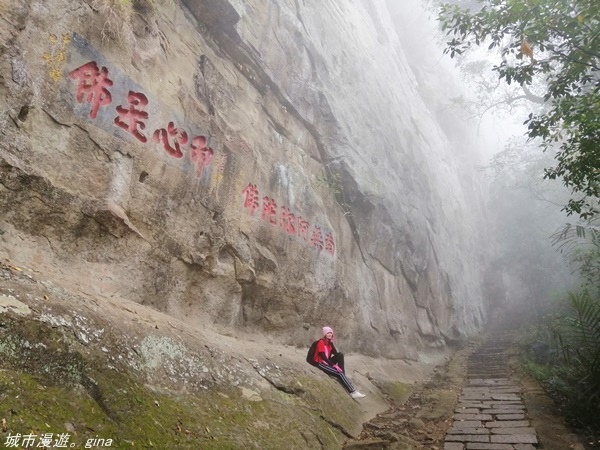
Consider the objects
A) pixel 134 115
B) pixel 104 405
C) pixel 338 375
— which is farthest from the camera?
pixel 338 375

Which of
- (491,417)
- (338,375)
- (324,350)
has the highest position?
(324,350)

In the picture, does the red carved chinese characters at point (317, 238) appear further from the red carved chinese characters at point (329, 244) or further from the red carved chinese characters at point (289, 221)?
the red carved chinese characters at point (329, 244)

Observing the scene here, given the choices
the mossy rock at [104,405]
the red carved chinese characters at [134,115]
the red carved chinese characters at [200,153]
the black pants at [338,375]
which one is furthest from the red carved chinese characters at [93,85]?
the black pants at [338,375]

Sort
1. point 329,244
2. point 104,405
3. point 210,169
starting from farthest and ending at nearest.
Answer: point 329,244
point 210,169
point 104,405

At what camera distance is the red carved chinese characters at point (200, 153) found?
5.74 meters

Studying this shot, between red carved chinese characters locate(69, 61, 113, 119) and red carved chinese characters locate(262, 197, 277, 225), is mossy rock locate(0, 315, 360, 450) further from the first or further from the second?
red carved chinese characters locate(262, 197, 277, 225)

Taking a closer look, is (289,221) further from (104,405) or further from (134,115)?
(104,405)

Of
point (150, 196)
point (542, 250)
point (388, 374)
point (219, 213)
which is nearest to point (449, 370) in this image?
point (388, 374)

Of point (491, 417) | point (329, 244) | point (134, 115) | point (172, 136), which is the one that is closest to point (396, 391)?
point (491, 417)

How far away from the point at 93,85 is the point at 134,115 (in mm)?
556

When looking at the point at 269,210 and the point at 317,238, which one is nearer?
the point at 269,210

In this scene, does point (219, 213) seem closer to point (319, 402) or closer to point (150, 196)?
point (150, 196)

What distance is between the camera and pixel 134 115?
16.5 ft

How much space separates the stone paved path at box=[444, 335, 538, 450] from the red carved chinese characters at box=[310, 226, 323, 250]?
372 cm
